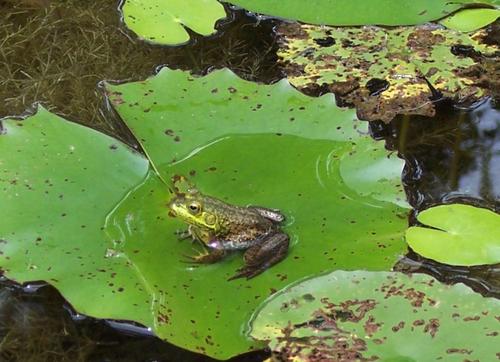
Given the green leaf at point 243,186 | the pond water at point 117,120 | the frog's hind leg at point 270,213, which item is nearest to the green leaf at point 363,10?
the pond water at point 117,120

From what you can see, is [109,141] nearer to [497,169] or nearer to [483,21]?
[497,169]

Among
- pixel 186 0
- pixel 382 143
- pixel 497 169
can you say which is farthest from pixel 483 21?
pixel 186 0

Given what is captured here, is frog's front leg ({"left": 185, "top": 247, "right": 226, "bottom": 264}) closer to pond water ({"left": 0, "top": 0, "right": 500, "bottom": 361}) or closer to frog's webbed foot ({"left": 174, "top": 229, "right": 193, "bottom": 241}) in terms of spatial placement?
frog's webbed foot ({"left": 174, "top": 229, "right": 193, "bottom": 241})

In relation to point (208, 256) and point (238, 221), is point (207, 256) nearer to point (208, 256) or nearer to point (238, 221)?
point (208, 256)

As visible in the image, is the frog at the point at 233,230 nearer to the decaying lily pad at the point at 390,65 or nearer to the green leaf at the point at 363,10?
the decaying lily pad at the point at 390,65

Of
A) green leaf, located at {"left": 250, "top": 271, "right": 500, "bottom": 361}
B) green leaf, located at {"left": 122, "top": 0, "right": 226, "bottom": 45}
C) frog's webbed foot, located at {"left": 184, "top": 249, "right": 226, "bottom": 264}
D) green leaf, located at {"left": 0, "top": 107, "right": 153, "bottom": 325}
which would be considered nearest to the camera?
green leaf, located at {"left": 250, "top": 271, "right": 500, "bottom": 361}

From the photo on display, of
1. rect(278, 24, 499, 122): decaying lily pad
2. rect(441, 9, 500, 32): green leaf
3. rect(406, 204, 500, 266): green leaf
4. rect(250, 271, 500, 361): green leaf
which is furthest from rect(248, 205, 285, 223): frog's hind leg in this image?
rect(441, 9, 500, 32): green leaf

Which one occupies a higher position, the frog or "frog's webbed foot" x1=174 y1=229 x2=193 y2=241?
the frog
